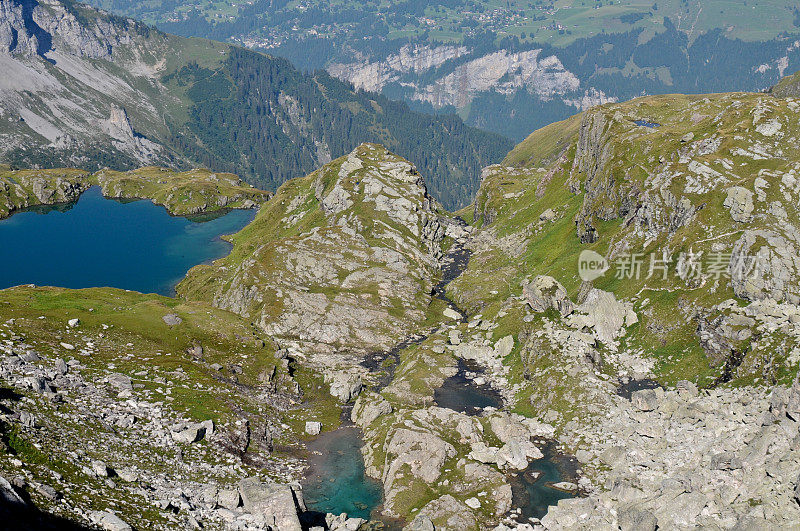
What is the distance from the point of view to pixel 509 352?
12838 cm

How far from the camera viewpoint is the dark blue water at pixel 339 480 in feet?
282

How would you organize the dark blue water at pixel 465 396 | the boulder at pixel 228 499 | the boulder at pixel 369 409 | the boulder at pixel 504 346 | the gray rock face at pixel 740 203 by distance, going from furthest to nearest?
1. the boulder at pixel 504 346
2. the dark blue water at pixel 465 396
3. the gray rock face at pixel 740 203
4. the boulder at pixel 369 409
5. the boulder at pixel 228 499

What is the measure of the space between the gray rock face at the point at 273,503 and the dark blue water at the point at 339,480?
1423 centimetres

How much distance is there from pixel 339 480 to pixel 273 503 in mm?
24986

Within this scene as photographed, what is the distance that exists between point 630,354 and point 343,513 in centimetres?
6106

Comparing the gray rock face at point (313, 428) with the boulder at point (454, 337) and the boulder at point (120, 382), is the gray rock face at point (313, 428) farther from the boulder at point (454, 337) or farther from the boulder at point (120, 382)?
the boulder at point (454, 337)

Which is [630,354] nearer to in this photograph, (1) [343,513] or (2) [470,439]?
(2) [470,439]

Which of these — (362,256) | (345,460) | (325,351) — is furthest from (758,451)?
(362,256)

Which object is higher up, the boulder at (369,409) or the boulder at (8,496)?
the boulder at (8,496)

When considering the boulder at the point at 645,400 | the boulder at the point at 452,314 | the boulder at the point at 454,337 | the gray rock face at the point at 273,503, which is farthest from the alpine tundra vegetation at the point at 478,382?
the boulder at the point at 454,337

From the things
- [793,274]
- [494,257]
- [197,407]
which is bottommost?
[494,257]

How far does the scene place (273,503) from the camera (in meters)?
69.2

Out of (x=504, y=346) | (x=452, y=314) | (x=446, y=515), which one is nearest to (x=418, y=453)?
(x=446, y=515)

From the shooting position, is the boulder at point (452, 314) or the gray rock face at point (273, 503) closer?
the gray rock face at point (273, 503)
